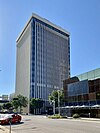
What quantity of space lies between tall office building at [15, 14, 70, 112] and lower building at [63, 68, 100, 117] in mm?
61595

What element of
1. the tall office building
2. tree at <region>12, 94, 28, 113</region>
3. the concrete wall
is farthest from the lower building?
the concrete wall

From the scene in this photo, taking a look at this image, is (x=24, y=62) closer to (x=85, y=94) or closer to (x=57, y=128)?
(x=85, y=94)

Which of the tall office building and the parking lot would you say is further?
the tall office building

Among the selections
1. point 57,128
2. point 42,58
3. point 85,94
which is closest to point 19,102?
point 42,58

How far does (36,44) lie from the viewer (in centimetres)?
13150

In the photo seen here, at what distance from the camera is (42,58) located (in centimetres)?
13338

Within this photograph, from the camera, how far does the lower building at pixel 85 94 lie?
170 feet

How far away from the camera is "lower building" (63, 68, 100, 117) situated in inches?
2044

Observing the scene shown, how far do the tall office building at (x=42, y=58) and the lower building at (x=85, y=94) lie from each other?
61.6 m

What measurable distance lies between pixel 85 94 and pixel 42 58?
261 ft

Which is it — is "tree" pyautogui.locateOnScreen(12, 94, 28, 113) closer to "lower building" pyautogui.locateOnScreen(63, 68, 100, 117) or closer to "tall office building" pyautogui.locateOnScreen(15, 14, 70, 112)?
"tall office building" pyautogui.locateOnScreen(15, 14, 70, 112)

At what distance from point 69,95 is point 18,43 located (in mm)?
107716

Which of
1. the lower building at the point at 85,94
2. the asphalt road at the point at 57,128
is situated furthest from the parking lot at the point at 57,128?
the lower building at the point at 85,94

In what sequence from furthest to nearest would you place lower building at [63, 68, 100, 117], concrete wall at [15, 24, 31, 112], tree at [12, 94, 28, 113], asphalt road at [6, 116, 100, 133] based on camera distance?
concrete wall at [15, 24, 31, 112] → tree at [12, 94, 28, 113] → lower building at [63, 68, 100, 117] → asphalt road at [6, 116, 100, 133]
